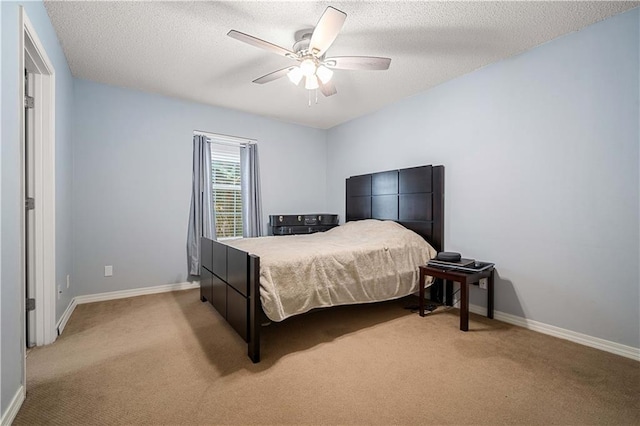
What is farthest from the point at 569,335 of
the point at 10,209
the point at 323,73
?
the point at 10,209

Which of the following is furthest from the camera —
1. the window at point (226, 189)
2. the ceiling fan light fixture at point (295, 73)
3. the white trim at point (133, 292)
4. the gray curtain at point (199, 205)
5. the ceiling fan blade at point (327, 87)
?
the window at point (226, 189)

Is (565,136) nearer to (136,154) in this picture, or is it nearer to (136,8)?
(136,8)

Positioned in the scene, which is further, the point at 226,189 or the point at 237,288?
→ the point at 226,189

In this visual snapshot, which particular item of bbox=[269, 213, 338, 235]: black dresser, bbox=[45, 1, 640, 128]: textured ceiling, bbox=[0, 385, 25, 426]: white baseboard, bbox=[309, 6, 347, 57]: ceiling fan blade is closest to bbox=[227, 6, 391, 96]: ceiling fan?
bbox=[309, 6, 347, 57]: ceiling fan blade

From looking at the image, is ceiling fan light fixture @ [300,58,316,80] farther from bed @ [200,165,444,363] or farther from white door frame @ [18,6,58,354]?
white door frame @ [18,6,58,354]

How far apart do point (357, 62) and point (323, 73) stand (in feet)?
0.93

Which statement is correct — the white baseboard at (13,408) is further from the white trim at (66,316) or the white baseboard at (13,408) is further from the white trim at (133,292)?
the white trim at (133,292)

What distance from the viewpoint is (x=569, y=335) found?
229cm

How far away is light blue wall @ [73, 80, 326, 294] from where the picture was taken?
10.4 ft

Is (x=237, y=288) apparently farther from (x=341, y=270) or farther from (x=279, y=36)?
(x=279, y=36)

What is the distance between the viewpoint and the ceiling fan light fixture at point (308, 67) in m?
2.17

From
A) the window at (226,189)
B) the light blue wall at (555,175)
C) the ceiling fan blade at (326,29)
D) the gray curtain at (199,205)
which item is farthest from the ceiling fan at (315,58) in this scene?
the window at (226,189)

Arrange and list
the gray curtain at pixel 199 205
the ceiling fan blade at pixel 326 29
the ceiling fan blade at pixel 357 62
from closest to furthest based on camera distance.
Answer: the ceiling fan blade at pixel 326 29 → the ceiling fan blade at pixel 357 62 → the gray curtain at pixel 199 205

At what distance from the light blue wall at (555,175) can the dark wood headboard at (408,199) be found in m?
0.11
